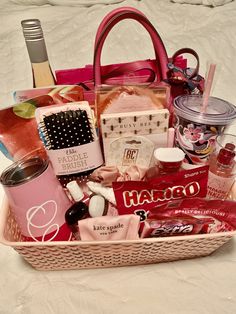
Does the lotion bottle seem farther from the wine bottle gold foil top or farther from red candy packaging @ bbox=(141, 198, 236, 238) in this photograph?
the wine bottle gold foil top

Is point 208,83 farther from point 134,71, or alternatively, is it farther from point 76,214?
point 76,214

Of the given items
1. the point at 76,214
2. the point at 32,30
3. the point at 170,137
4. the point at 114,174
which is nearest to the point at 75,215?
the point at 76,214

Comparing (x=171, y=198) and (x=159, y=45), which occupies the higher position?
(x=159, y=45)

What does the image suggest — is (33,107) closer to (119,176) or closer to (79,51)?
(119,176)

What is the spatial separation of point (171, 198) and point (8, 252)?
34 centimetres

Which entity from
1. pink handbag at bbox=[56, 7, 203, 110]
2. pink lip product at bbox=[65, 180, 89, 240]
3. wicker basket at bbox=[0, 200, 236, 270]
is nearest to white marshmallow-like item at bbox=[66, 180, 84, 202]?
pink lip product at bbox=[65, 180, 89, 240]

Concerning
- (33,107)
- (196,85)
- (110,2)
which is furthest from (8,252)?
(110,2)

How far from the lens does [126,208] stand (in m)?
0.51

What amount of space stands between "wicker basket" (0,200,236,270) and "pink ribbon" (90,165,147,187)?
0.13m

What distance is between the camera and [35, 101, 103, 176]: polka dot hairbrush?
556mm

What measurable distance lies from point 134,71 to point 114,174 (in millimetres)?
280

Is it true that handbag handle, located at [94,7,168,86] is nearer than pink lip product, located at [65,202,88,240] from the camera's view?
No

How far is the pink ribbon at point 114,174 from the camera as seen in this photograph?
55 cm

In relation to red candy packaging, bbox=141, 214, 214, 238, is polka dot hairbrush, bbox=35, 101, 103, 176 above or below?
above
